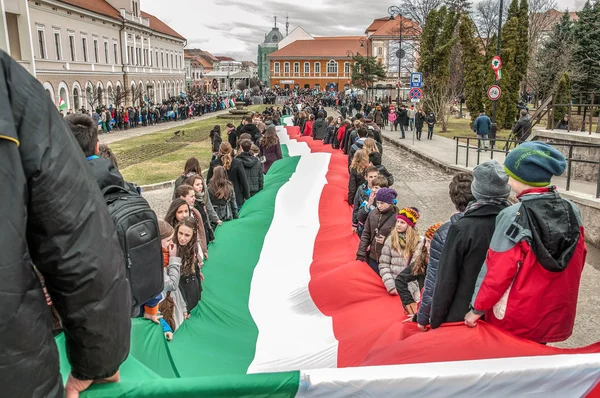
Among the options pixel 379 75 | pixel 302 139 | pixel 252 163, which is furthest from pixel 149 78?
pixel 252 163

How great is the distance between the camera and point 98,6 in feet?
170

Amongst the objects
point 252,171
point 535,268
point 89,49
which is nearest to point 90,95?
point 89,49

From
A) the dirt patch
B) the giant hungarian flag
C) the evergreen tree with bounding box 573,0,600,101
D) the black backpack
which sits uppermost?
the evergreen tree with bounding box 573,0,600,101

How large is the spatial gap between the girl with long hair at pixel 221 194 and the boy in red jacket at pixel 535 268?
548 centimetres

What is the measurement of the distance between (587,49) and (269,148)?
3742 centimetres

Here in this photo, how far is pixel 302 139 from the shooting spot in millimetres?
20703

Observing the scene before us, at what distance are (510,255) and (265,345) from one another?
2.37 meters

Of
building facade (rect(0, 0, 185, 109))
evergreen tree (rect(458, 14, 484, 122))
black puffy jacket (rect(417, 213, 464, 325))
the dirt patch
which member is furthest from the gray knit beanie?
building facade (rect(0, 0, 185, 109))

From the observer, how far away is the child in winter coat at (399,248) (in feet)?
16.6

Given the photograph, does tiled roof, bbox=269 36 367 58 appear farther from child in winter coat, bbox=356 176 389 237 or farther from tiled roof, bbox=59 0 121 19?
child in winter coat, bbox=356 176 389 237

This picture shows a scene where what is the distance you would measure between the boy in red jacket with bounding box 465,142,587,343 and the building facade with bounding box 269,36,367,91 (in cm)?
10912

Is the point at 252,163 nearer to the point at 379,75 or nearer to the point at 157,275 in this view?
the point at 157,275

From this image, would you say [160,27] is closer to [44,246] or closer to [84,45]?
[84,45]

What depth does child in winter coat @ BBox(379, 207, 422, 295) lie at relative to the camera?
5055 millimetres
